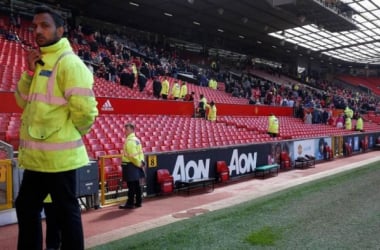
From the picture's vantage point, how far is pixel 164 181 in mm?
8719

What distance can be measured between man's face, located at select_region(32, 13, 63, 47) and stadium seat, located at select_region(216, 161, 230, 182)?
815cm

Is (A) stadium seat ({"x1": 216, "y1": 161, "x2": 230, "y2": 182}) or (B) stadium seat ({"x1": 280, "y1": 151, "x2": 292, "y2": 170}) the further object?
(B) stadium seat ({"x1": 280, "y1": 151, "x2": 292, "y2": 170})

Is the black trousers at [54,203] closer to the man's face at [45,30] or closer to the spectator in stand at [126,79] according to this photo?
the man's face at [45,30]

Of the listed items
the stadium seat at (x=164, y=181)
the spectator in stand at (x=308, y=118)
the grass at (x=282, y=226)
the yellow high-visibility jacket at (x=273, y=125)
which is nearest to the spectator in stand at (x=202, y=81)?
the spectator in stand at (x=308, y=118)

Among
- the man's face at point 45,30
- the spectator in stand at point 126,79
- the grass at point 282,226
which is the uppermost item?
the spectator in stand at point 126,79

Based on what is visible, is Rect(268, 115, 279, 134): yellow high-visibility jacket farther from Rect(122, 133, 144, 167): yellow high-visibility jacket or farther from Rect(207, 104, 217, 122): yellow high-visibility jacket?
Rect(122, 133, 144, 167): yellow high-visibility jacket

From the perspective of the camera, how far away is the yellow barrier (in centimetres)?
595

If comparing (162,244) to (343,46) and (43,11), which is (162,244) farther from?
(343,46)

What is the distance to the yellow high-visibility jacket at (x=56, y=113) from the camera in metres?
2.73

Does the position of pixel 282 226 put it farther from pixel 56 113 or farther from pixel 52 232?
pixel 56 113

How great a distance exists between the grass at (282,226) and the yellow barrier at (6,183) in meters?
2.21

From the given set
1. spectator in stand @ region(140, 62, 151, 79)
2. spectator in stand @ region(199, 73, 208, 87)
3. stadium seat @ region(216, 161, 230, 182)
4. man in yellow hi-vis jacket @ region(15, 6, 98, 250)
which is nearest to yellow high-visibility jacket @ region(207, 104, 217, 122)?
spectator in stand @ region(140, 62, 151, 79)

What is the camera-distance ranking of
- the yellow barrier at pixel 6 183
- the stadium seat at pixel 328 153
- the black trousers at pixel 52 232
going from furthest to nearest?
1. the stadium seat at pixel 328 153
2. the yellow barrier at pixel 6 183
3. the black trousers at pixel 52 232

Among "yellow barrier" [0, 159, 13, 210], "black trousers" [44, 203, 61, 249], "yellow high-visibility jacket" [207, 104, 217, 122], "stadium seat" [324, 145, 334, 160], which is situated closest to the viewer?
"black trousers" [44, 203, 61, 249]
